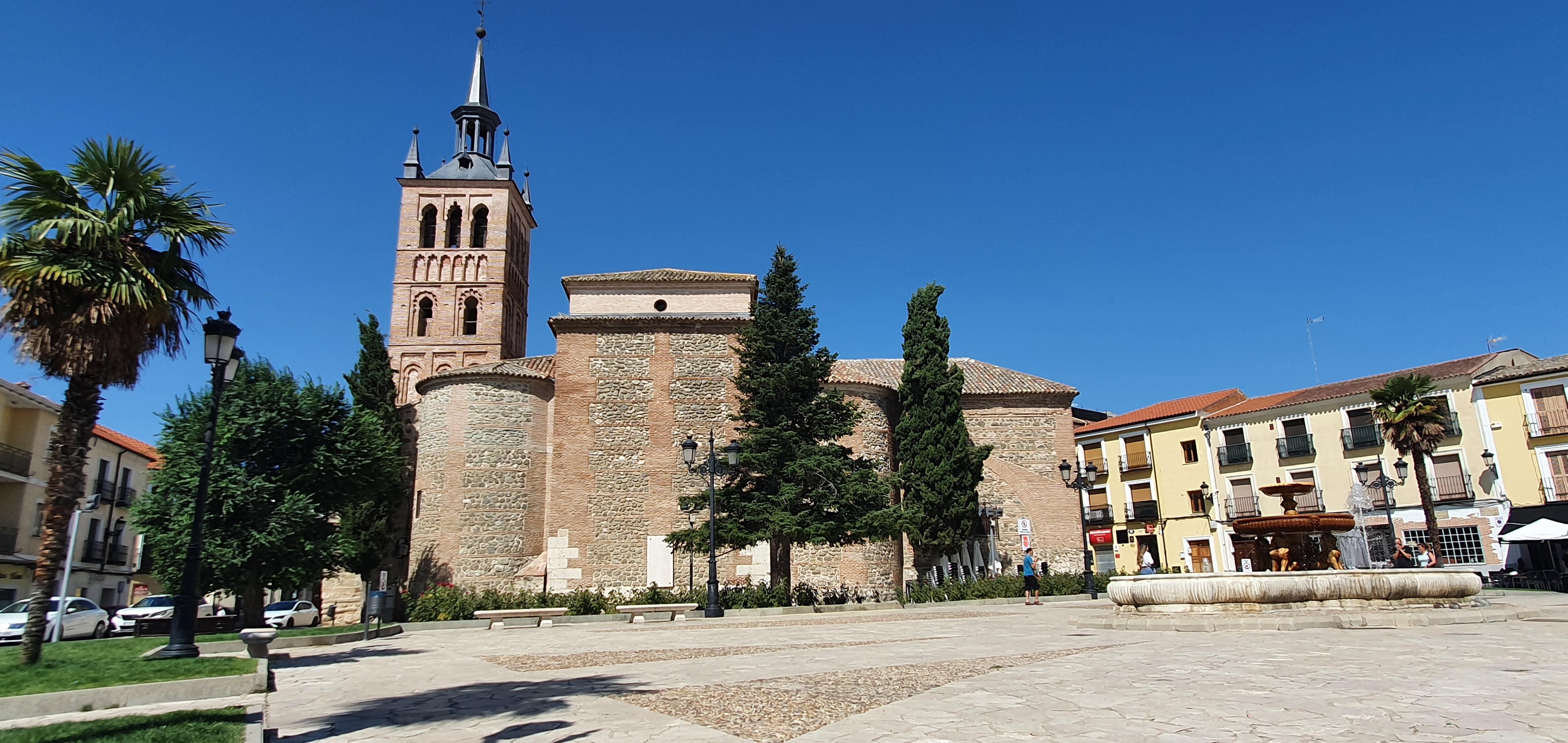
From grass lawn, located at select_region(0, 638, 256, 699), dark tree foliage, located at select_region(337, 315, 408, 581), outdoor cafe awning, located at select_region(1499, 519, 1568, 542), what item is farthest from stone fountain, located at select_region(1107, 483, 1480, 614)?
dark tree foliage, located at select_region(337, 315, 408, 581)

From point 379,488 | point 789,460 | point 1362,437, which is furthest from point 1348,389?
point 379,488

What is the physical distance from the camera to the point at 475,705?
22.1 ft

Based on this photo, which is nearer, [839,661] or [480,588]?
[839,661]

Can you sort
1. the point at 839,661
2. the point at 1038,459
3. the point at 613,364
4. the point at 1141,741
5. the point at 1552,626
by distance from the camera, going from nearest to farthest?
the point at 1141,741
the point at 839,661
the point at 1552,626
the point at 613,364
the point at 1038,459

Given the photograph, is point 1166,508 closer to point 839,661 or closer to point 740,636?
point 740,636

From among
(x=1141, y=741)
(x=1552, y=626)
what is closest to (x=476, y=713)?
(x=1141, y=741)

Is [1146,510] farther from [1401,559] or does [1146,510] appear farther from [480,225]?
[480,225]

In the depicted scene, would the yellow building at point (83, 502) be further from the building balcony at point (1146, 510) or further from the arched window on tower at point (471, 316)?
the building balcony at point (1146, 510)

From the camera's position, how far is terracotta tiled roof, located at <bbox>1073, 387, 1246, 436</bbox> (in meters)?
36.2

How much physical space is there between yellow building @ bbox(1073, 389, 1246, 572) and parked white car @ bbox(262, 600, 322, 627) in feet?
97.5

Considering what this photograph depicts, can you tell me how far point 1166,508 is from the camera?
35625mm

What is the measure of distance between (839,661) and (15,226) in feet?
33.2

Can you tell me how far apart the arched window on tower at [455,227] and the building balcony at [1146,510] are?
32.8m

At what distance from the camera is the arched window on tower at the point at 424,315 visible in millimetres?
37406
